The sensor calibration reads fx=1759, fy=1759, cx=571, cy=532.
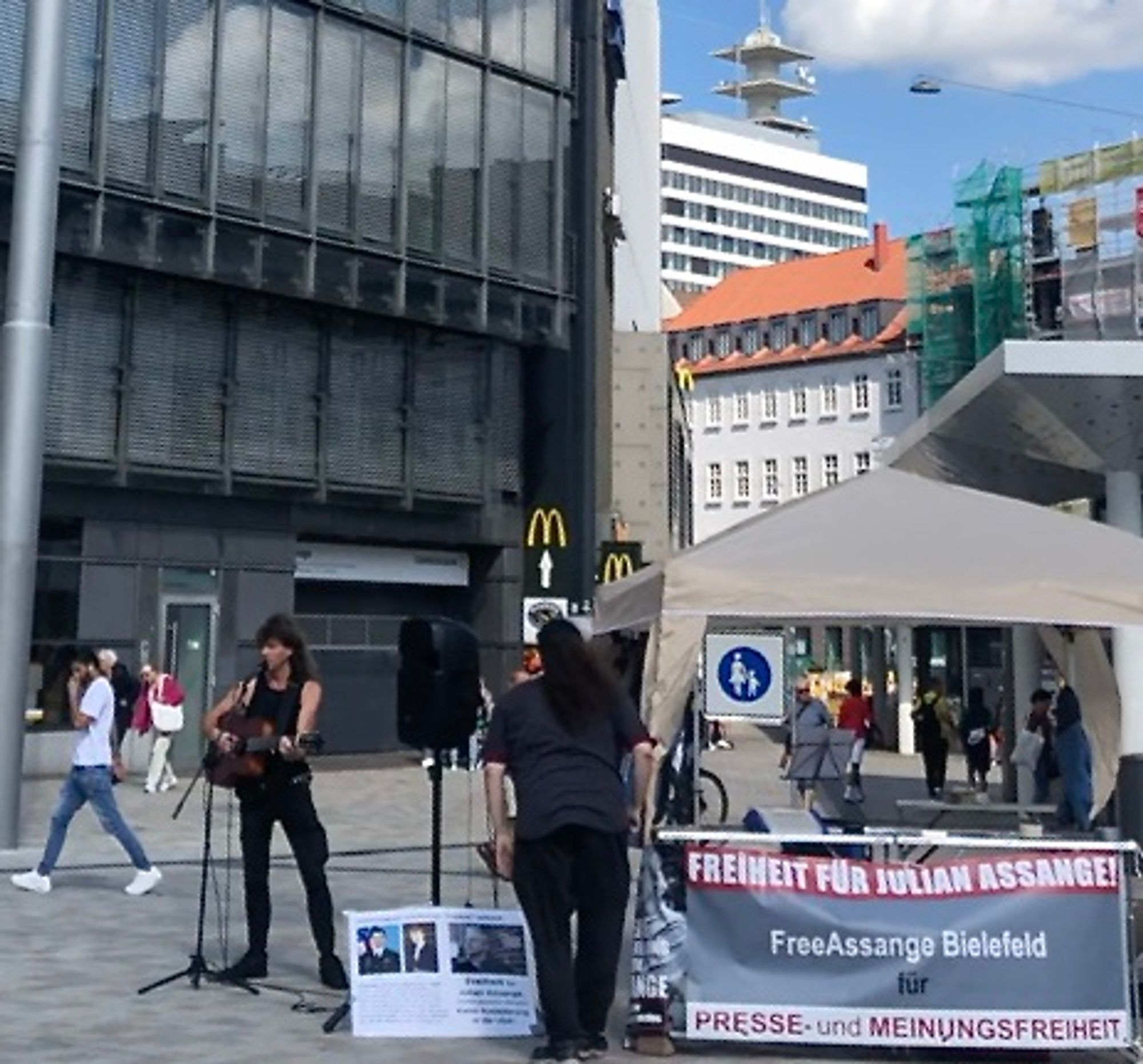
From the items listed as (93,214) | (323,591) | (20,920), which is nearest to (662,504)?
(323,591)

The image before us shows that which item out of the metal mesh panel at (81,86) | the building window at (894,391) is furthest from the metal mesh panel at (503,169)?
the building window at (894,391)

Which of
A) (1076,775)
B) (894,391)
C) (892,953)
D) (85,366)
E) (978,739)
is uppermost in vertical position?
(894,391)

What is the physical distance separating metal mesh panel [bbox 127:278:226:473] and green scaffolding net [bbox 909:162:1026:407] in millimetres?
35404

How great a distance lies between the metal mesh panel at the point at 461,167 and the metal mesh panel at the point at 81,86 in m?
7.28

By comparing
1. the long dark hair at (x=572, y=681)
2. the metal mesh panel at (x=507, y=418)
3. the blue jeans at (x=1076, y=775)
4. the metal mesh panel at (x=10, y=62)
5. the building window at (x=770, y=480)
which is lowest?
the blue jeans at (x=1076, y=775)

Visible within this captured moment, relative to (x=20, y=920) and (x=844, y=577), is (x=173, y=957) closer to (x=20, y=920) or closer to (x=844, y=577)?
(x=20, y=920)

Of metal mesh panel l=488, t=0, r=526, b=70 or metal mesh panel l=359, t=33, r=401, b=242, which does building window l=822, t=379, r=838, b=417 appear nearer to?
metal mesh panel l=488, t=0, r=526, b=70

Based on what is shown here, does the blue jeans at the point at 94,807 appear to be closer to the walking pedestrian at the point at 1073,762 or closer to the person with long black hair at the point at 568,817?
the person with long black hair at the point at 568,817

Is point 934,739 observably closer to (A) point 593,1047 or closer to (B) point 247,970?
(B) point 247,970

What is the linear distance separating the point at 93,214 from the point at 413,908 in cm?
2009

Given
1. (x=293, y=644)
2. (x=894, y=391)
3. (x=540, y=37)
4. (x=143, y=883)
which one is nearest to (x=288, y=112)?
(x=540, y=37)

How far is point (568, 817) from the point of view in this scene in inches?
304

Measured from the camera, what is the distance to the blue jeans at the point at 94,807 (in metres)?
13.3

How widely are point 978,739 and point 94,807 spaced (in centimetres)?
1768
